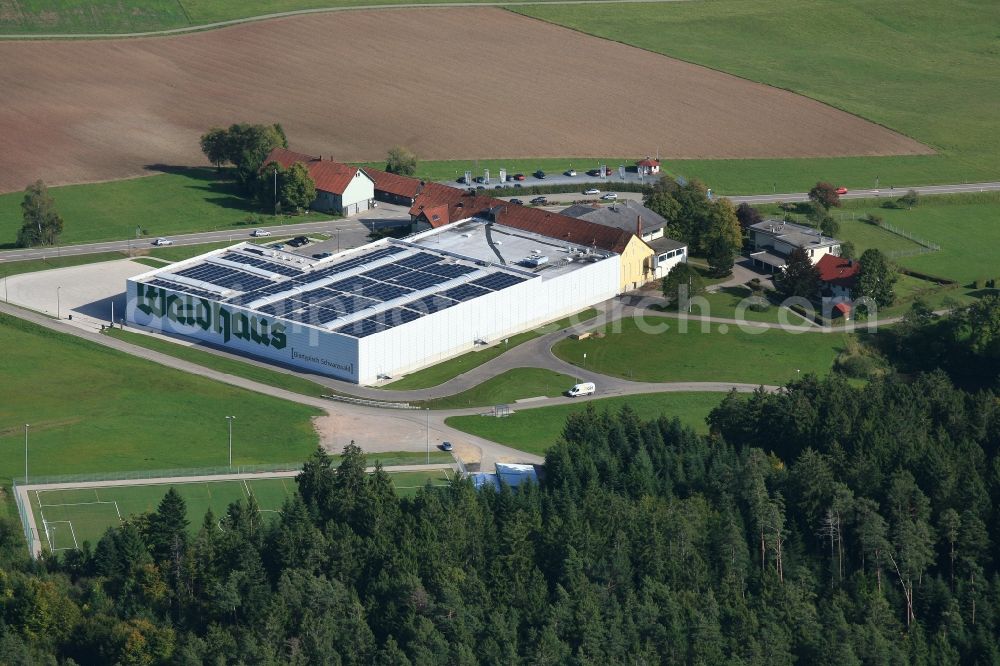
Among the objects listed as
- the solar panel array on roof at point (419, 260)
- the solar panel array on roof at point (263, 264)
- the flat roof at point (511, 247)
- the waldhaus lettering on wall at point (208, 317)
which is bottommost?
the waldhaus lettering on wall at point (208, 317)

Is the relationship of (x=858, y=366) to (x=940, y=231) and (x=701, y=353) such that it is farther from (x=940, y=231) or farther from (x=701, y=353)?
(x=940, y=231)

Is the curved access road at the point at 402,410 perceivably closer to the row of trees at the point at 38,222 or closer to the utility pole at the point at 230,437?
the utility pole at the point at 230,437

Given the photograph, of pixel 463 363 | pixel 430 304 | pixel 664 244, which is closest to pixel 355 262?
pixel 430 304

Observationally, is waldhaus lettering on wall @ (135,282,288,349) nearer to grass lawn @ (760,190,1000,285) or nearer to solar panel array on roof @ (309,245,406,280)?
solar panel array on roof @ (309,245,406,280)

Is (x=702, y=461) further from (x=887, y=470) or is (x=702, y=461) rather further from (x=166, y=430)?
(x=166, y=430)

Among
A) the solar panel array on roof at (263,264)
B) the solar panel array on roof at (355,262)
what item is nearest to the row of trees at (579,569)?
the solar panel array on roof at (355,262)

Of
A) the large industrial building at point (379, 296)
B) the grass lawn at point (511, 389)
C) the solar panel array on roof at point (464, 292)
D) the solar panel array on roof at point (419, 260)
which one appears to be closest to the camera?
the grass lawn at point (511, 389)

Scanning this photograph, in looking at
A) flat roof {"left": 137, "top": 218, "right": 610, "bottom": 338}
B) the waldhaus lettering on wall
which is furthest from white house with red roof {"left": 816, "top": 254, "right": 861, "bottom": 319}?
the waldhaus lettering on wall
